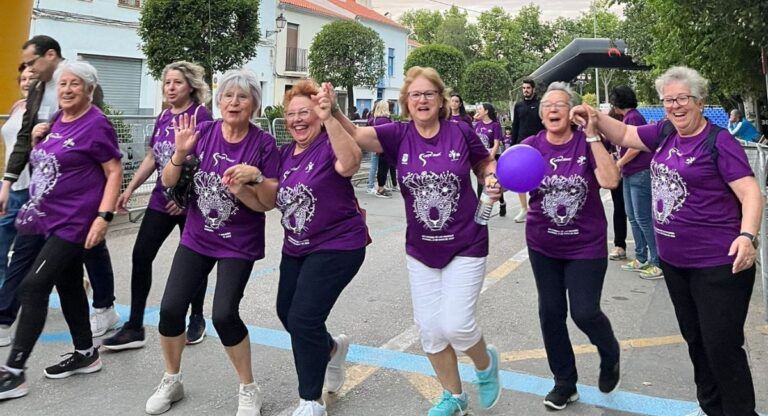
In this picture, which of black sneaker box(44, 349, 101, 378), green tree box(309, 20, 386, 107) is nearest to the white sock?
black sneaker box(44, 349, 101, 378)

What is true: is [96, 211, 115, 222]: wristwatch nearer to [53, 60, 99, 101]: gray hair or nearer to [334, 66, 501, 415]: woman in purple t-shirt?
[53, 60, 99, 101]: gray hair

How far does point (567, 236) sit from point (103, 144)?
2.68 meters

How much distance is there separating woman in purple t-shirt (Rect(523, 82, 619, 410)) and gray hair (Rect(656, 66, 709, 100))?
0.41 metres

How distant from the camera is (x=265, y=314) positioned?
17.6ft

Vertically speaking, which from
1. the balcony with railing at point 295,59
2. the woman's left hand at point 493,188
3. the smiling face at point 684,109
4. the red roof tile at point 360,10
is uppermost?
the red roof tile at point 360,10

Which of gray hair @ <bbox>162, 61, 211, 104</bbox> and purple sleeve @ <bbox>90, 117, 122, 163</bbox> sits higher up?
gray hair @ <bbox>162, 61, 211, 104</bbox>

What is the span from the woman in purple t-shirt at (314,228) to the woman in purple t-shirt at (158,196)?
1.15 meters

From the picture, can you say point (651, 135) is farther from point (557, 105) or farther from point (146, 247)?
point (146, 247)

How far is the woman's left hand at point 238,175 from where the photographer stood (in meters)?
3.20

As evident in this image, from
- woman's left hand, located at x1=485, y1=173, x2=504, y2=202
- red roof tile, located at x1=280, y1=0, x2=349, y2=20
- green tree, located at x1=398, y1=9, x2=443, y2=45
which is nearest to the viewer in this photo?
woman's left hand, located at x1=485, y1=173, x2=504, y2=202

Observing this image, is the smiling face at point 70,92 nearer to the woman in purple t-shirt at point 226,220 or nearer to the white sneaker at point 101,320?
the woman in purple t-shirt at point 226,220

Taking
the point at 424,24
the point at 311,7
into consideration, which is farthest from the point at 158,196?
the point at 424,24

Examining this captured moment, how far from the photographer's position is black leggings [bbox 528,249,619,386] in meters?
3.43

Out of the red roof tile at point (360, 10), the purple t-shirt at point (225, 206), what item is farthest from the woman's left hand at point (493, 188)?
the red roof tile at point (360, 10)
